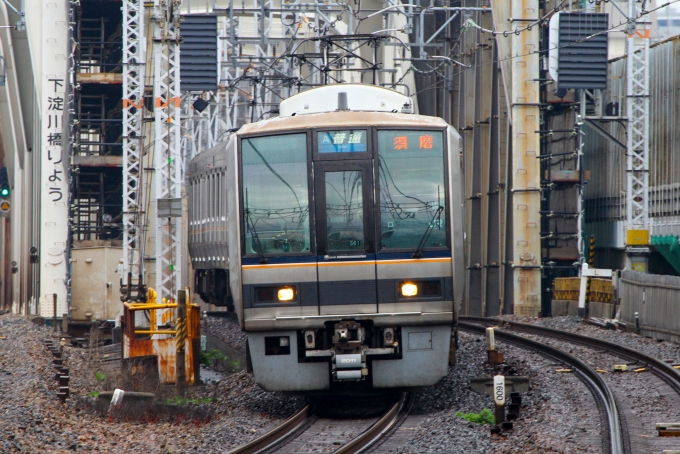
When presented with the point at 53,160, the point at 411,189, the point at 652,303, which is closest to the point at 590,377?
the point at 411,189

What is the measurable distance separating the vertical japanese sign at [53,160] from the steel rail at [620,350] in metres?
12.9

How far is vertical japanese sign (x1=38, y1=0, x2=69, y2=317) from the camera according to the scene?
92.2ft

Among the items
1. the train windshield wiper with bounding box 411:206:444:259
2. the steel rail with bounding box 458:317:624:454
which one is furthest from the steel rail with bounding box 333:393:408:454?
the steel rail with bounding box 458:317:624:454

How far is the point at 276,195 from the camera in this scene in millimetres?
10719

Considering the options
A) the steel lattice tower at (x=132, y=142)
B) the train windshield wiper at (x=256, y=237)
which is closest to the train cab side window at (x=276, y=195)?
the train windshield wiper at (x=256, y=237)

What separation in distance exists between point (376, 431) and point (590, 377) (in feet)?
11.5

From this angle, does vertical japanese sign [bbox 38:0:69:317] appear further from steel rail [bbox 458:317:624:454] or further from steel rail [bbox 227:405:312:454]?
steel rail [bbox 227:405:312:454]

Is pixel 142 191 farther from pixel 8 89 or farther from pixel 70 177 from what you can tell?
pixel 8 89

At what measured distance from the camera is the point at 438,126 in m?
10.8

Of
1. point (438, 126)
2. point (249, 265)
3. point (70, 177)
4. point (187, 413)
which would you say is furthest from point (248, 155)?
point (70, 177)

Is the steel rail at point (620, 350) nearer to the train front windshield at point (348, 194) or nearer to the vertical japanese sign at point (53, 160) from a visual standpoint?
the train front windshield at point (348, 194)

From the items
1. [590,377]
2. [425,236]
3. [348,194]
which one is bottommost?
[590,377]

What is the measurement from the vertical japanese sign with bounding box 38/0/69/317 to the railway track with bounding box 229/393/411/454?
61.8 ft

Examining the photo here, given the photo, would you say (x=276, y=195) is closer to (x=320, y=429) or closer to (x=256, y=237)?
(x=256, y=237)
